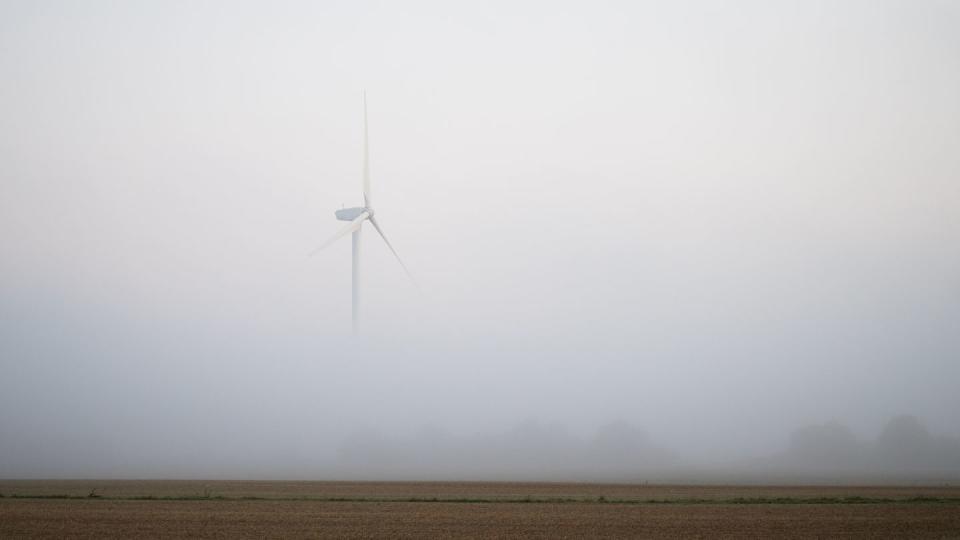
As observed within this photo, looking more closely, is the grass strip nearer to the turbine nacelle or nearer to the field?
the field

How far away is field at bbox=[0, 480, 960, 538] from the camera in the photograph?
3894 centimetres

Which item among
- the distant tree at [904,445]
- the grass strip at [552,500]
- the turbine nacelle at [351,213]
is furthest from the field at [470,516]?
the distant tree at [904,445]

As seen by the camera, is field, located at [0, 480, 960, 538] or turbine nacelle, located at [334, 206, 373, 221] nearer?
field, located at [0, 480, 960, 538]

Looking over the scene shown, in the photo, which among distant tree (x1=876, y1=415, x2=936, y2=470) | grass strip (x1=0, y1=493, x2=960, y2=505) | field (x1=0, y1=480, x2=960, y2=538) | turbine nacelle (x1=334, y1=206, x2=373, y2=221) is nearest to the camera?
field (x1=0, y1=480, x2=960, y2=538)

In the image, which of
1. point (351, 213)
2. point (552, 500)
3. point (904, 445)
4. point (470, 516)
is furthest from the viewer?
point (904, 445)

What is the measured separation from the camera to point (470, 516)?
44.4m

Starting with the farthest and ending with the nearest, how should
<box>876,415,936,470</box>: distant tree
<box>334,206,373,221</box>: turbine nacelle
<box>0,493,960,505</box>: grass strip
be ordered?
<box>876,415,936,470</box>: distant tree, <box>334,206,373,221</box>: turbine nacelle, <box>0,493,960,505</box>: grass strip

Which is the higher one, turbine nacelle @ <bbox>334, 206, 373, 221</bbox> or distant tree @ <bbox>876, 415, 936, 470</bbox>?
turbine nacelle @ <bbox>334, 206, 373, 221</bbox>

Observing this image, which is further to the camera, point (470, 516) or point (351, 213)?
point (351, 213)

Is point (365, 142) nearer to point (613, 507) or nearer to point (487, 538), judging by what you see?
point (613, 507)

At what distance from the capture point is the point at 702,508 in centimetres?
4903

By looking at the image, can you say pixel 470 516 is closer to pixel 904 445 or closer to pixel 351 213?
pixel 351 213

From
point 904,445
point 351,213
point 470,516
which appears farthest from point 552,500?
point 904,445

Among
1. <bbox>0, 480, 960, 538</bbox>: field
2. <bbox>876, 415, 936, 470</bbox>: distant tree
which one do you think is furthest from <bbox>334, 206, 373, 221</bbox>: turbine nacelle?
<bbox>876, 415, 936, 470</bbox>: distant tree
